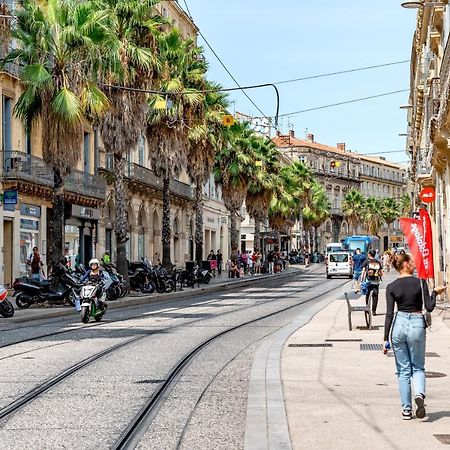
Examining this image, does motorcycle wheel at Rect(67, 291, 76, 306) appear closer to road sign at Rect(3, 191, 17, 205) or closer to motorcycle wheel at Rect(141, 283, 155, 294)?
road sign at Rect(3, 191, 17, 205)

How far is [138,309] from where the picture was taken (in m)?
30.5

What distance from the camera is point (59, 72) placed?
99.3 ft

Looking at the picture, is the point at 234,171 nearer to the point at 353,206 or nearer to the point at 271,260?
the point at 271,260

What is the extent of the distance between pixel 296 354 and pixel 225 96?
37.1 meters

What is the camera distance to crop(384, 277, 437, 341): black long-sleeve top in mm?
9266

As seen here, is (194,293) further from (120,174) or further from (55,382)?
(55,382)

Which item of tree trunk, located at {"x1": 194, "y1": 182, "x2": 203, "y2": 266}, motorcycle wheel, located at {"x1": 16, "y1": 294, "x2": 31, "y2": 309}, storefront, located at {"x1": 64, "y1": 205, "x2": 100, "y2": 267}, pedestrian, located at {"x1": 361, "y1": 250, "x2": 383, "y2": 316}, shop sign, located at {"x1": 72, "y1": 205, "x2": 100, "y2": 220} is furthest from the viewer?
tree trunk, located at {"x1": 194, "y1": 182, "x2": 203, "y2": 266}

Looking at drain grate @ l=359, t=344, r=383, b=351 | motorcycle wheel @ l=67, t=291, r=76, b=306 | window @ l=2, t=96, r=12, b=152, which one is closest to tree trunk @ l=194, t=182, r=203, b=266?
window @ l=2, t=96, r=12, b=152

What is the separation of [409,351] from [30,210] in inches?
1340

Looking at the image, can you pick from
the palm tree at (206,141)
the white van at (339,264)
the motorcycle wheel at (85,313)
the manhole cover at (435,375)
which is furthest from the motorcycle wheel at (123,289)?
the white van at (339,264)

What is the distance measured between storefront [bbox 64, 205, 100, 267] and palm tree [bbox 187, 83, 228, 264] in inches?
220

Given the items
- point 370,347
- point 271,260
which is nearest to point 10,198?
point 370,347

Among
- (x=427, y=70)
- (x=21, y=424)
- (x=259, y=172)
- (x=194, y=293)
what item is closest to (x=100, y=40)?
(x=427, y=70)

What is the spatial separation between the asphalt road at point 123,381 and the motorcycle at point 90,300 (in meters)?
0.41
